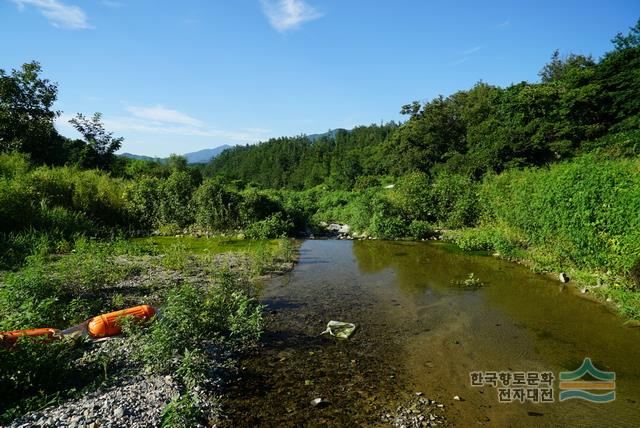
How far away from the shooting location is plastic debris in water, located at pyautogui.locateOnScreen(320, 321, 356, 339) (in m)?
7.98

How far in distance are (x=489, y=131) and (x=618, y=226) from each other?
32.9 meters

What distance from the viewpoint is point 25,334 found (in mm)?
5348

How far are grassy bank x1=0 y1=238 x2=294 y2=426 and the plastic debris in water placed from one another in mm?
1721

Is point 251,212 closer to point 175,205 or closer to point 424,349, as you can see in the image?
point 175,205

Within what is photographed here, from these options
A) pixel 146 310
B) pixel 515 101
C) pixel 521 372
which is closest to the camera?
pixel 521 372

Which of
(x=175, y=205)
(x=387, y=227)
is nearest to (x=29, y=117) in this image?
(x=175, y=205)

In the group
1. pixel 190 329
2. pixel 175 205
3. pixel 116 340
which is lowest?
pixel 116 340

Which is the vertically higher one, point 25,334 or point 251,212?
point 251,212

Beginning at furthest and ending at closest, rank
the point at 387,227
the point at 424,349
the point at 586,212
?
the point at 387,227 < the point at 586,212 < the point at 424,349

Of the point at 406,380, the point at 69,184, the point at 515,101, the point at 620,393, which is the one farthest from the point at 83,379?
the point at 515,101

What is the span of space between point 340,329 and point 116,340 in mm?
4609

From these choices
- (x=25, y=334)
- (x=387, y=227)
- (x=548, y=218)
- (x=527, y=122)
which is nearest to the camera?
(x=25, y=334)

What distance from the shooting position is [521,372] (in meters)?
6.54

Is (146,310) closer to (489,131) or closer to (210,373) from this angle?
(210,373)
